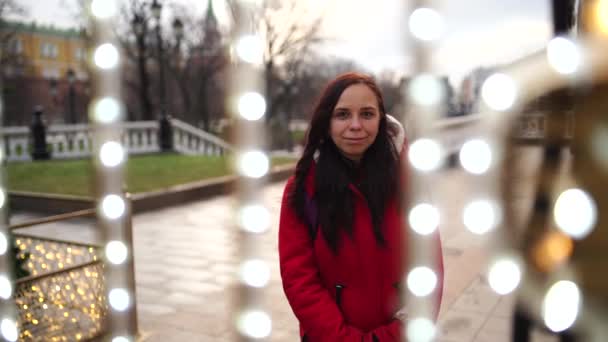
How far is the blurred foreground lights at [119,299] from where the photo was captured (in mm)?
1730

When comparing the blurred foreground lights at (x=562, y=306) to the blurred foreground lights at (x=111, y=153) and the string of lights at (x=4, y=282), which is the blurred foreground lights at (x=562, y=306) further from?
the string of lights at (x=4, y=282)

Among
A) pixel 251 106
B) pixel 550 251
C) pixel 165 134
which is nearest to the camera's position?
pixel 251 106

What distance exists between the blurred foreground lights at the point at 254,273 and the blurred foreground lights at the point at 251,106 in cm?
34

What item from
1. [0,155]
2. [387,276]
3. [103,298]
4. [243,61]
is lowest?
[103,298]

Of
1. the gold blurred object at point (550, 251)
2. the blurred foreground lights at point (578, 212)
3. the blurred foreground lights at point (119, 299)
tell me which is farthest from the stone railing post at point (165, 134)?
the blurred foreground lights at point (578, 212)

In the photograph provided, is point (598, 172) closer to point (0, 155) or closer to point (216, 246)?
point (0, 155)

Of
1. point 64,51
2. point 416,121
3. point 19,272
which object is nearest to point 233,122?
point 416,121

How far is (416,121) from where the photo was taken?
1026 mm

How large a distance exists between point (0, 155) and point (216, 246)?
12.7ft

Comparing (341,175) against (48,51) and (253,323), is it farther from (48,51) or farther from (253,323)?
(48,51)

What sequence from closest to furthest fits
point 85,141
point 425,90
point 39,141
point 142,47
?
point 425,90 → point 142,47 → point 39,141 → point 85,141

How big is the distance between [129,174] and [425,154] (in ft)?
29.7

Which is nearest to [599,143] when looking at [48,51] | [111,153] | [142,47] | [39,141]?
[111,153]

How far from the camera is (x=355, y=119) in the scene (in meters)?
1.42
